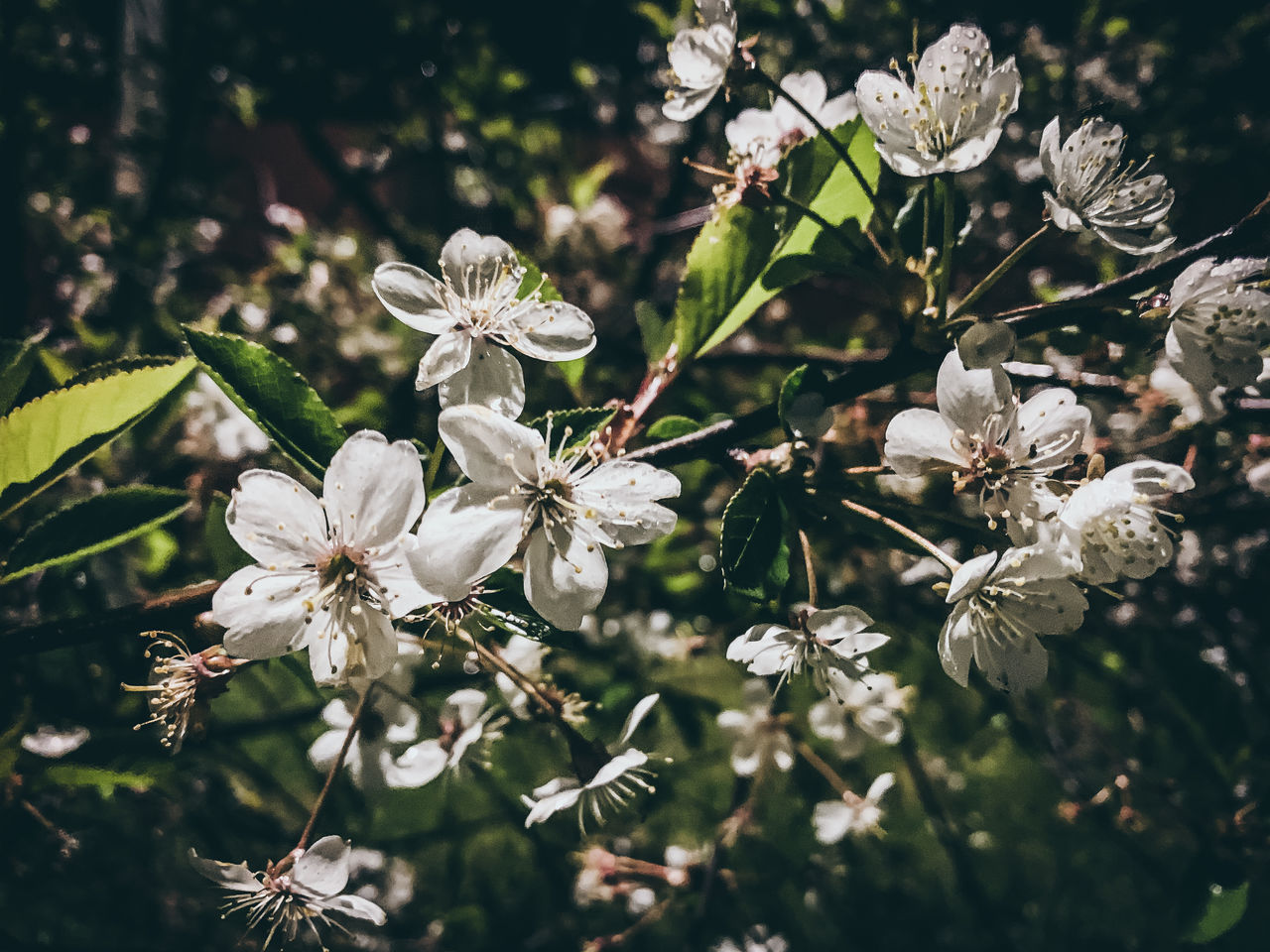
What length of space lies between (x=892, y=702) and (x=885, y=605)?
35 centimetres

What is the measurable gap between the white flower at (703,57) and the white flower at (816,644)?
57 cm

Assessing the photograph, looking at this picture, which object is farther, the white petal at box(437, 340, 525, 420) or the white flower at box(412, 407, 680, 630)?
the white petal at box(437, 340, 525, 420)

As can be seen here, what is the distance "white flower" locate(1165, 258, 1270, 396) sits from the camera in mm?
674

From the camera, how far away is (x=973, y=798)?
234 cm

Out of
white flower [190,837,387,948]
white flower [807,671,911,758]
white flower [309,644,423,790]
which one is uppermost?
white flower [190,837,387,948]

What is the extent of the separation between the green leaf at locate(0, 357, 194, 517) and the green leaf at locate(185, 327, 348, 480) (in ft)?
0.33

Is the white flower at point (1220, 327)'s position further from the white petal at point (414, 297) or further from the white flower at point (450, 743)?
the white flower at point (450, 743)

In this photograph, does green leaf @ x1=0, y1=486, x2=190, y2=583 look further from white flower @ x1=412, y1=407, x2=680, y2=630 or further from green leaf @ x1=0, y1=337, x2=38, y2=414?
white flower @ x1=412, y1=407, x2=680, y2=630

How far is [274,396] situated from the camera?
69 centimetres

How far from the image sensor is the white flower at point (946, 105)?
695mm

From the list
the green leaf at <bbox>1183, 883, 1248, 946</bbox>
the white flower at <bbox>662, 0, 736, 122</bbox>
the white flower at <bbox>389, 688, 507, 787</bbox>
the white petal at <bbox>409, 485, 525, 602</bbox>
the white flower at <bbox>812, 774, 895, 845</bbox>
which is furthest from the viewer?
the white flower at <bbox>812, 774, 895, 845</bbox>

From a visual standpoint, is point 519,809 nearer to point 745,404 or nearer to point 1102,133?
point 745,404

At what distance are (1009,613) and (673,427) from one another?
380mm

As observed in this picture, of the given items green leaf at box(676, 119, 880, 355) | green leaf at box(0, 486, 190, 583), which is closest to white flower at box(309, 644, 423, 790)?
green leaf at box(0, 486, 190, 583)
